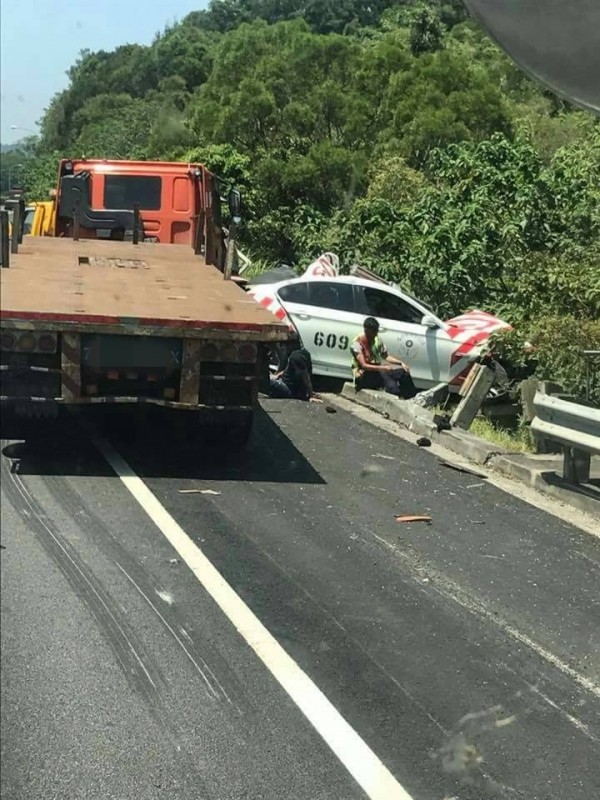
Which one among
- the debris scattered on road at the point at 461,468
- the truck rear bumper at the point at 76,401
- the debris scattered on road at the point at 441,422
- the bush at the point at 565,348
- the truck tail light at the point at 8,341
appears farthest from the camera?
the bush at the point at 565,348

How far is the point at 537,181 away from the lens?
14219 mm

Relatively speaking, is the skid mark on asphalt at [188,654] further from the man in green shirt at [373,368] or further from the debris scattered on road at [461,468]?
the man in green shirt at [373,368]

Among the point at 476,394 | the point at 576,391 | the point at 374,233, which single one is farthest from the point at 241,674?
the point at 374,233

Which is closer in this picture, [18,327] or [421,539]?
[18,327]

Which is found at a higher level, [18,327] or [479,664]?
[18,327]

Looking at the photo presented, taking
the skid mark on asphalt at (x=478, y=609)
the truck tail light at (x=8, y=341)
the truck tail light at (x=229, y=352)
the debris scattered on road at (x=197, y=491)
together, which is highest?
the truck tail light at (x=8, y=341)

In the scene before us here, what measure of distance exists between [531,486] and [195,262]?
3.35 m

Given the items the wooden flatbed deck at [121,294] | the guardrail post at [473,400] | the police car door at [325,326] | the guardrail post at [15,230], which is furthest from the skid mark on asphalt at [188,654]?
the police car door at [325,326]

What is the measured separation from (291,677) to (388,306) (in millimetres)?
8542

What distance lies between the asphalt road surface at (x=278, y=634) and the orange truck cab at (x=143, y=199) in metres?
3.68

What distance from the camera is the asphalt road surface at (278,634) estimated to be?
Answer: 3.77 meters

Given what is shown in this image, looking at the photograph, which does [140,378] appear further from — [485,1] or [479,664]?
[485,1]

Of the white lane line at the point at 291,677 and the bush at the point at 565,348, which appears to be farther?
the bush at the point at 565,348

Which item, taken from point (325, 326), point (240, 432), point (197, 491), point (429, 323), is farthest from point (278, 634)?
point (429, 323)
